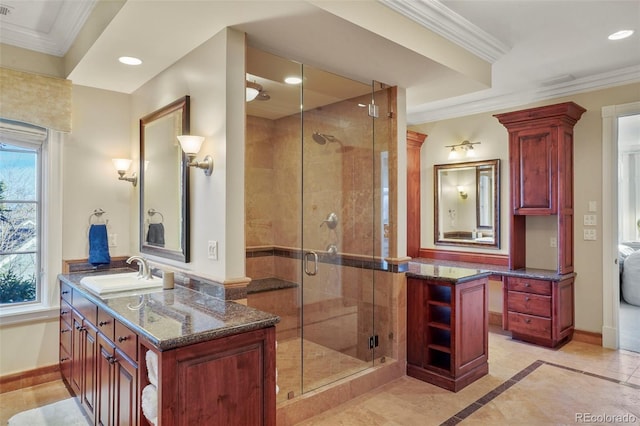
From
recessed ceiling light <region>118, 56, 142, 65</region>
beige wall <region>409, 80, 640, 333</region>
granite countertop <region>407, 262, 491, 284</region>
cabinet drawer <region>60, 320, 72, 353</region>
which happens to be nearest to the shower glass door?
granite countertop <region>407, 262, 491, 284</region>

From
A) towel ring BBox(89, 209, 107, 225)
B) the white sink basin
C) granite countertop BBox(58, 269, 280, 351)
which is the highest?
towel ring BBox(89, 209, 107, 225)

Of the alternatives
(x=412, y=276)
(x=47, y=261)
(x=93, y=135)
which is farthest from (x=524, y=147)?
(x=47, y=261)

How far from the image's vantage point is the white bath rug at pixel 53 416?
2.53m

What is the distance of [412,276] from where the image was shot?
3.28 meters

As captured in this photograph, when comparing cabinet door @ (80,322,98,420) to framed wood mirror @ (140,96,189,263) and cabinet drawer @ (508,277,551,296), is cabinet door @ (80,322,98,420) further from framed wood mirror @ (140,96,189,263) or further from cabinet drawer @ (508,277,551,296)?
cabinet drawer @ (508,277,551,296)

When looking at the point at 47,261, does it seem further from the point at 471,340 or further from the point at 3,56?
the point at 471,340

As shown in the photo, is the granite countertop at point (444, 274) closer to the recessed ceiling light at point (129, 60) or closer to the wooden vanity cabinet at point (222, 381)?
the wooden vanity cabinet at point (222, 381)

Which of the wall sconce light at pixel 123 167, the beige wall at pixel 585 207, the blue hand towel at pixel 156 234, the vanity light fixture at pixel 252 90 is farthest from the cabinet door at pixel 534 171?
the wall sconce light at pixel 123 167

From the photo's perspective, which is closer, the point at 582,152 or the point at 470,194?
the point at 582,152

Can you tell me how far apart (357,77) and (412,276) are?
1.69m

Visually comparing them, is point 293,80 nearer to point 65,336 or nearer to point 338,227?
point 338,227

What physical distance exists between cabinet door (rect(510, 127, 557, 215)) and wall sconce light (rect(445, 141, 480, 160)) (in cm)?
65

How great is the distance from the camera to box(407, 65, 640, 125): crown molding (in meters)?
3.85

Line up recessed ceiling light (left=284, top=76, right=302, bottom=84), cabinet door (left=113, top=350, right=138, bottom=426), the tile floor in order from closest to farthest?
cabinet door (left=113, top=350, right=138, bottom=426)
the tile floor
recessed ceiling light (left=284, top=76, right=302, bottom=84)
